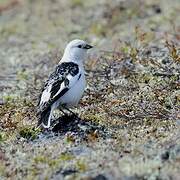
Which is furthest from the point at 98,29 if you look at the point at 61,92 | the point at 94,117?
the point at 61,92

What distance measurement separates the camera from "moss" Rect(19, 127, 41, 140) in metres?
8.44

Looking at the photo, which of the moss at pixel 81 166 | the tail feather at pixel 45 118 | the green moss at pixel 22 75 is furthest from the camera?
the green moss at pixel 22 75

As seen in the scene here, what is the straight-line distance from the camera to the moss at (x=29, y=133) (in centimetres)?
844

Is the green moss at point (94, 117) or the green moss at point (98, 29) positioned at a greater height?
the green moss at point (98, 29)

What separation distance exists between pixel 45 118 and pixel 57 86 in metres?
0.43

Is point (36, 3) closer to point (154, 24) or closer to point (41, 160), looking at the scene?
point (154, 24)

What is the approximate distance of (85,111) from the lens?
9359 mm

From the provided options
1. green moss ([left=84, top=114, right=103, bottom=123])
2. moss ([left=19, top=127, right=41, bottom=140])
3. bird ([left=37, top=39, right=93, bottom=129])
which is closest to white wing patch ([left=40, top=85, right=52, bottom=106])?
bird ([left=37, top=39, right=93, bottom=129])

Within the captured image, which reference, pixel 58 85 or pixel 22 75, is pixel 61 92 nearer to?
pixel 58 85

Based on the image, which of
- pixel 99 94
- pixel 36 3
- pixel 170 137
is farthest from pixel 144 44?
pixel 36 3

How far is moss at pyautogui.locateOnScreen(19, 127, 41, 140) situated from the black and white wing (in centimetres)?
16

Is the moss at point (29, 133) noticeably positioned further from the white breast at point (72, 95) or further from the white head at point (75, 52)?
the white head at point (75, 52)

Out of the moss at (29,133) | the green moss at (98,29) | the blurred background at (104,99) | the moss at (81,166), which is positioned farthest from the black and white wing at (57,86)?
the green moss at (98,29)

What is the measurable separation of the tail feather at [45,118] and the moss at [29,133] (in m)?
0.12
